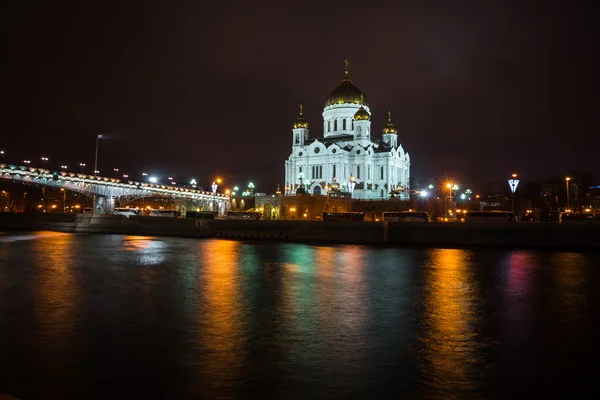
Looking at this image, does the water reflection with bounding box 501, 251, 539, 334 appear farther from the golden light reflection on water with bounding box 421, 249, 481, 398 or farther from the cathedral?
the cathedral

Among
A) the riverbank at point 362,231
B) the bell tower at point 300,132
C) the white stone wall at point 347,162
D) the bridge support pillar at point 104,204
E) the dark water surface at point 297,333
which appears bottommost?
the dark water surface at point 297,333

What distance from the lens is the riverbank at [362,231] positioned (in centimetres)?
3497

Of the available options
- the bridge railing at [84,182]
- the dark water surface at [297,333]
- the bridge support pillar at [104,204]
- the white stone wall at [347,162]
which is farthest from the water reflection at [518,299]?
the bridge support pillar at [104,204]

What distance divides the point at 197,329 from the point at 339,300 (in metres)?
5.31

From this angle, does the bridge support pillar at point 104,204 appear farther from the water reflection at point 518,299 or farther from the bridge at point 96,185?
the water reflection at point 518,299

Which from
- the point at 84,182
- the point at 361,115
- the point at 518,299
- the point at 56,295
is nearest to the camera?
the point at 56,295

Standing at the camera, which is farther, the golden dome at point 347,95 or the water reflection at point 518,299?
the golden dome at point 347,95

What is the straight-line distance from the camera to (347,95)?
302 ft

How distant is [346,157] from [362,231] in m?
47.9

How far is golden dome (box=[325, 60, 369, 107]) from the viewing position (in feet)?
302

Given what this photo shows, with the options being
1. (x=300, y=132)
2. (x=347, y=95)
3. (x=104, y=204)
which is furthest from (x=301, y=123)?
(x=104, y=204)

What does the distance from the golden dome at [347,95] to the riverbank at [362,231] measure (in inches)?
2014

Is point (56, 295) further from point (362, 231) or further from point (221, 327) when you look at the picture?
point (362, 231)

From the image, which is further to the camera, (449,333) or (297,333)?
(449,333)
